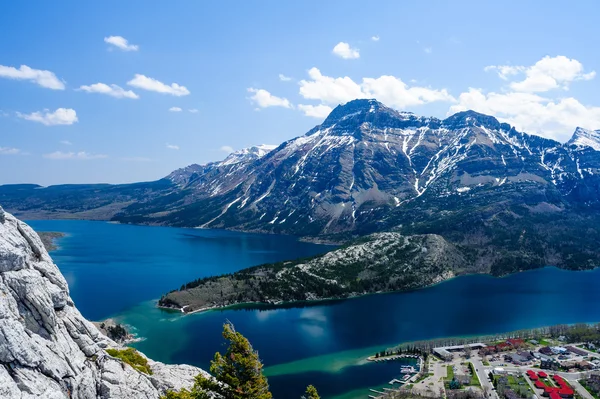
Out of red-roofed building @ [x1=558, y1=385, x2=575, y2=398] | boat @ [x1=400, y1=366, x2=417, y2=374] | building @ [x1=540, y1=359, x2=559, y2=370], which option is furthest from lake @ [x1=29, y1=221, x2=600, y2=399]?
red-roofed building @ [x1=558, y1=385, x2=575, y2=398]

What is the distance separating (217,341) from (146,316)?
105 feet

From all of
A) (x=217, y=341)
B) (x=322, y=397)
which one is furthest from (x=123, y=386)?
(x=217, y=341)

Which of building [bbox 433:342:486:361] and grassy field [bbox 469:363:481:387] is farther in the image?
building [bbox 433:342:486:361]

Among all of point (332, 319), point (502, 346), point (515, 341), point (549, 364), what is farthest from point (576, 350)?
point (332, 319)

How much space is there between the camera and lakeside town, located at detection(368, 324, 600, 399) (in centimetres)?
7550

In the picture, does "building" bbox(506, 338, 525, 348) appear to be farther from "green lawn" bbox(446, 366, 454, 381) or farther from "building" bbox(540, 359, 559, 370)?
"green lawn" bbox(446, 366, 454, 381)

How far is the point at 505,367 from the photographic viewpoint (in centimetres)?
8750

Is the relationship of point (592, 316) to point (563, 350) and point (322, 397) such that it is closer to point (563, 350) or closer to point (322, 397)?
point (563, 350)

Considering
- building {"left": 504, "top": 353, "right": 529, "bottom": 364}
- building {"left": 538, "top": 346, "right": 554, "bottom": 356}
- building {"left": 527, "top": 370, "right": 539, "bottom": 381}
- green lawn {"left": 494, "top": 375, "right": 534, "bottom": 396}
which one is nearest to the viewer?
green lawn {"left": 494, "top": 375, "right": 534, "bottom": 396}

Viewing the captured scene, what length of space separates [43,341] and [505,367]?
90294 millimetres

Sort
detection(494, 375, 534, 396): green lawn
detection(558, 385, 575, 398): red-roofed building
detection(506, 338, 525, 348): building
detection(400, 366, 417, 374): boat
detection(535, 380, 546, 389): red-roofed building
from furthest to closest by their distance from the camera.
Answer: detection(506, 338, 525, 348): building < detection(400, 366, 417, 374): boat < detection(535, 380, 546, 389): red-roofed building < detection(494, 375, 534, 396): green lawn < detection(558, 385, 575, 398): red-roofed building

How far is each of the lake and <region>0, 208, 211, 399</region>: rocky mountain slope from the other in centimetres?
5603

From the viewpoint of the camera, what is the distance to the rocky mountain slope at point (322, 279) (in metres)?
142

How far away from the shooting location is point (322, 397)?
242 ft
